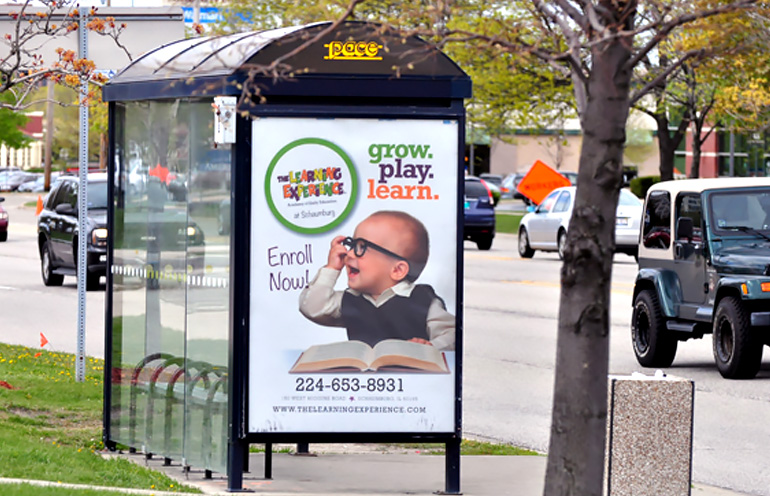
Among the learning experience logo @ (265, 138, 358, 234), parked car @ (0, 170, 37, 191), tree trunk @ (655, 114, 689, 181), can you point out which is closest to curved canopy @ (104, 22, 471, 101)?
the learning experience logo @ (265, 138, 358, 234)

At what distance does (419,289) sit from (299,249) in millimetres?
748

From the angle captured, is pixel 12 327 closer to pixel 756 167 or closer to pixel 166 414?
pixel 166 414

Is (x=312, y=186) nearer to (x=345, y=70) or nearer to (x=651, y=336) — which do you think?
(x=345, y=70)

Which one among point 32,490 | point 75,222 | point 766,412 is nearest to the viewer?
point 32,490

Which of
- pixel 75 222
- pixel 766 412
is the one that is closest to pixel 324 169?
pixel 766 412

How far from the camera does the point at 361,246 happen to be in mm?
8188

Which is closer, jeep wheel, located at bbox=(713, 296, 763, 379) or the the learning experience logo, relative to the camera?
the the learning experience logo

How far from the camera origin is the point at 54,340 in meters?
17.2

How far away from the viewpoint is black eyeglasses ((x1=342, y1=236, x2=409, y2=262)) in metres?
8.18

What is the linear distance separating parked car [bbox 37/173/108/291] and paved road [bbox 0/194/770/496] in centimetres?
41

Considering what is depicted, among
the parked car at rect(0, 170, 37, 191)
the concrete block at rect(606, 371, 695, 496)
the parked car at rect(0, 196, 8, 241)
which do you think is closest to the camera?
the concrete block at rect(606, 371, 695, 496)

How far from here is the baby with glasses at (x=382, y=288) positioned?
8.17 m

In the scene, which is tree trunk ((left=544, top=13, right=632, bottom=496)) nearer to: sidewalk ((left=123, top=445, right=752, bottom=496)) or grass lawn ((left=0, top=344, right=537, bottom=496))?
sidewalk ((left=123, top=445, right=752, bottom=496))

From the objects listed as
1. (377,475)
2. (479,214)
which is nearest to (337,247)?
(377,475)
